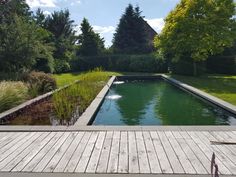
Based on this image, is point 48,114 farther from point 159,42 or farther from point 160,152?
point 159,42

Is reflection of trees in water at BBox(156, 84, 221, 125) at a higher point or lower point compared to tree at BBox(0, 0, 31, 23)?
lower

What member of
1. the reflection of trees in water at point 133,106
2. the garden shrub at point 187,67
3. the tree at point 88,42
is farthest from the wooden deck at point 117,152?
the tree at point 88,42

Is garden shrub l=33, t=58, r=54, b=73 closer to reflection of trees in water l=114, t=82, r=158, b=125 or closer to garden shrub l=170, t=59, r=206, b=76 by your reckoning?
reflection of trees in water l=114, t=82, r=158, b=125

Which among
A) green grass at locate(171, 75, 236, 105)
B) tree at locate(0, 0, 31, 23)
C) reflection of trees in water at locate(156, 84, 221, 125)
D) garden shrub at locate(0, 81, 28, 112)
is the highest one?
tree at locate(0, 0, 31, 23)

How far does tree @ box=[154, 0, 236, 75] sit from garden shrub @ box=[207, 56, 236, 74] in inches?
131

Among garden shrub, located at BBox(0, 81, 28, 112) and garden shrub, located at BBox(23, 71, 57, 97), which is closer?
garden shrub, located at BBox(0, 81, 28, 112)

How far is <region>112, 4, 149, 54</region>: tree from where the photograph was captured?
97.8 feet

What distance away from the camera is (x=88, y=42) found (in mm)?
28797

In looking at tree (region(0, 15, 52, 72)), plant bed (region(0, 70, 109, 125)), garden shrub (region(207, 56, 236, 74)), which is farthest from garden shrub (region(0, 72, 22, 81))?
garden shrub (region(207, 56, 236, 74))

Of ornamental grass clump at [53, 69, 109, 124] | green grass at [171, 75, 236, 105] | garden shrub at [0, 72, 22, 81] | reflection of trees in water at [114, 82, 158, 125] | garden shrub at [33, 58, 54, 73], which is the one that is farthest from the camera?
garden shrub at [33, 58, 54, 73]

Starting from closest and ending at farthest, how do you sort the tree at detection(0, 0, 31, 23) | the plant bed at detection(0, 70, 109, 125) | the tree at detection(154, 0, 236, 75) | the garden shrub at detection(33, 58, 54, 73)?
1. the plant bed at detection(0, 70, 109, 125)
2. the tree at detection(0, 0, 31, 23)
3. the garden shrub at detection(33, 58, 54, 73)
4. the tree at detection(154, 0, 236, 75)

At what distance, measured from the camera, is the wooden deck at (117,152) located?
3482mm

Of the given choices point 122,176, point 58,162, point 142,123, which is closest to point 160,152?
point 122,176

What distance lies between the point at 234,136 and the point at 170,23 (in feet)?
48.0
